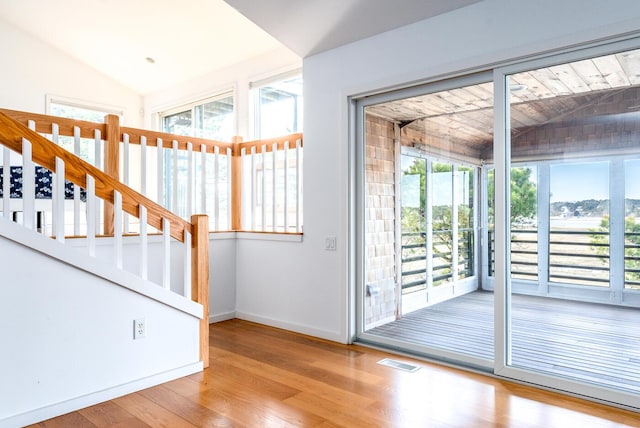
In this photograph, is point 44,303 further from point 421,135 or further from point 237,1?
point 421,135

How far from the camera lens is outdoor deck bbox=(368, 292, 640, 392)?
249cm

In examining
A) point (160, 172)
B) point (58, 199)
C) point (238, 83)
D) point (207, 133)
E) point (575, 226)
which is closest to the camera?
point (58, 199)

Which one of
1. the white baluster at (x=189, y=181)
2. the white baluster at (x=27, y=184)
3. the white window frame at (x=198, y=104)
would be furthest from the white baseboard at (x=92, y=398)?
the white window frame at (x=198, y=104)

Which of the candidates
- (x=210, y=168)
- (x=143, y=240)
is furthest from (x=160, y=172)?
(x=210, y=168)

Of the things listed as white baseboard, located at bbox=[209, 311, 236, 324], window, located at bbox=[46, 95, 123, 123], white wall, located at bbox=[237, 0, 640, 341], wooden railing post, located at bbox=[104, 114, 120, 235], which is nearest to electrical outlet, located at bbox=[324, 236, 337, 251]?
white wall, located at bbox=[237, 0, 640, 341]

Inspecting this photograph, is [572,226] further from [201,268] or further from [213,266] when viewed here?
[213,266]

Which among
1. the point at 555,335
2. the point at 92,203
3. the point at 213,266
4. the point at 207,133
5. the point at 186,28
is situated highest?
the point at 186,28

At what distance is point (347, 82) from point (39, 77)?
14.2 feet

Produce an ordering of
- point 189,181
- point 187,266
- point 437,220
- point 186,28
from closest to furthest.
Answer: point 187,266, point 437,220, point 189,181, point 186,28

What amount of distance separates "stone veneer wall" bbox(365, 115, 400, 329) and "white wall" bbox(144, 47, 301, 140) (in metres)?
1.59

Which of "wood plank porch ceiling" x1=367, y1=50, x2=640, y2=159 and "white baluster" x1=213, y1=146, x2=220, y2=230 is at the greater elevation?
"wood plank porch ceiling" x1=367, y1=50, x2=640, y2=159

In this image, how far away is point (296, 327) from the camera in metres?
3.98

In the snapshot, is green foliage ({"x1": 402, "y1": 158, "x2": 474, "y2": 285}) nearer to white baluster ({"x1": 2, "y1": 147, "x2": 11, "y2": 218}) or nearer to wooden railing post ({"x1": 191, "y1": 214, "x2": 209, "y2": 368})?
wooden railing post ({"x1": 191, "y1": 214, "x2": 209, "y2": 368})

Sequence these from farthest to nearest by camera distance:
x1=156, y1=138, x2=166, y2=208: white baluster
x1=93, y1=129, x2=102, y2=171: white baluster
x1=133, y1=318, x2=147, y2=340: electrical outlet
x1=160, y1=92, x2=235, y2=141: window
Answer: x1=160, y1=92, x2=235, y2=141: window, x1=156, y1=138, x2=166, y2=208: white baluster, x1=93, y1=129, x2=102, y2=171: white baluster, x1=133, y1=318, x2=147, y2=340: electrical outlet
